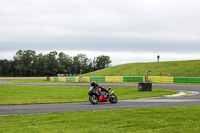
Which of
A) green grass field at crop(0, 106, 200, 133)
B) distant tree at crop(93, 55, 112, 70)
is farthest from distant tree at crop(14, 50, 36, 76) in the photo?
green grass field at crop(0, 106, 200, 133)

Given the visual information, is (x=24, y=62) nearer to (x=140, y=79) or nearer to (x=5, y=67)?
(x=5, y=67)

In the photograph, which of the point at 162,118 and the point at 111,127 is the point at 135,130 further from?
the point at 162,118

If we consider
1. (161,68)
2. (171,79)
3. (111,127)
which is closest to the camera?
(111,127)

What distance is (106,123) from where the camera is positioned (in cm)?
909

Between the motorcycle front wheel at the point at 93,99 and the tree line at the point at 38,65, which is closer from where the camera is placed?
the motorcycle front wheel at the point at 93,99

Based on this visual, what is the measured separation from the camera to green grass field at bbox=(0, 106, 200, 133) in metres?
8.00

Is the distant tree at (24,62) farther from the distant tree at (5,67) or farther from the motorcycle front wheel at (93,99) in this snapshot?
the motorcycle front wheel at (93,99)

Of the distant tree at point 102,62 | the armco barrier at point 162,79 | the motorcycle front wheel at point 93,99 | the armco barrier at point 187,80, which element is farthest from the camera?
the distant tree at point 102,62

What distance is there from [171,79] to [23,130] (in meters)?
41.8

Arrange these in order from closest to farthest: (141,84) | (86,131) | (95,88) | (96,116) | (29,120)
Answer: (86,131), (29,120), (96,116), (95,88), (141,84)

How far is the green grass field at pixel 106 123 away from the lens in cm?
800

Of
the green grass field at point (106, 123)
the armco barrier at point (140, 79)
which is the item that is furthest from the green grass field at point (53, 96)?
the armco barrier at point (140, 79)

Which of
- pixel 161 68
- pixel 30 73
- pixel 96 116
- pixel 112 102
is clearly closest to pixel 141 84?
pixel 112 102

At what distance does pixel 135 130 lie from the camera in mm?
7973
